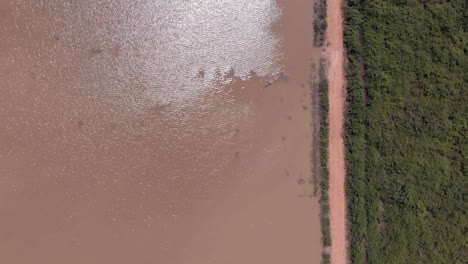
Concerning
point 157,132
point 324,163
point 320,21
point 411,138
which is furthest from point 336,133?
point 157,132

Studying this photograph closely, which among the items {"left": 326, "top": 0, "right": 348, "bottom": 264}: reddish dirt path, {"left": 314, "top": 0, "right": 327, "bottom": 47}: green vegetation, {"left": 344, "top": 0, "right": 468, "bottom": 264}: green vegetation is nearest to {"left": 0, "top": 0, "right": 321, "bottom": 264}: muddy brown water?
{"left": 314, "top": 0, "right": 327, "bottom": 47}: green vegetation

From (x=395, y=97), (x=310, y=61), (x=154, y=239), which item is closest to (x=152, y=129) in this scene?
(x=154, y=239)

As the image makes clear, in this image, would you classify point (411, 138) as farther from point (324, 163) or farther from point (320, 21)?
point (320, 21)

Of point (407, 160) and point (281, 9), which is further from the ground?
point (281, 9)

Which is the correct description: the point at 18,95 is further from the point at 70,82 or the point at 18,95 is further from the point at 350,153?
the point at 350,153

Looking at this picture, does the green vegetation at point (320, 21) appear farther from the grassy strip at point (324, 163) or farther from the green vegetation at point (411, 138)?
the green vegetation at point (411, 138)

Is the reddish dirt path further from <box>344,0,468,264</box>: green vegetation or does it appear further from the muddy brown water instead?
the muddy brown water

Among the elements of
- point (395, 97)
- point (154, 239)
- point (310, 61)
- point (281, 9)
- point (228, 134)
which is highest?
point (281, 9)

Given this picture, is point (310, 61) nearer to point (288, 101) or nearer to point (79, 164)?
point (288, 101)
